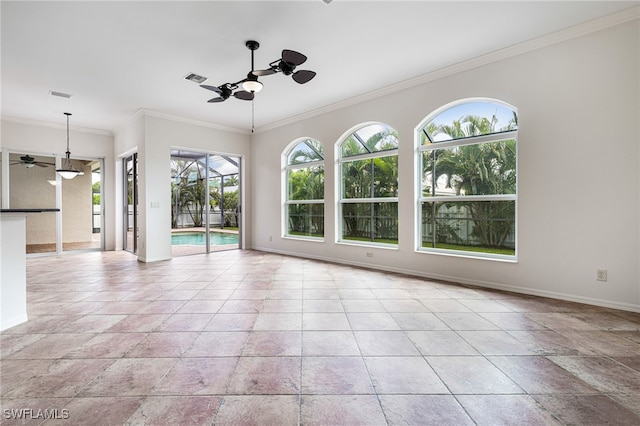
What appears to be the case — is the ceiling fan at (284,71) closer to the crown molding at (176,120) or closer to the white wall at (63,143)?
the crown molding at (176,120)

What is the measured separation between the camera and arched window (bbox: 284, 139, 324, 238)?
6328mm

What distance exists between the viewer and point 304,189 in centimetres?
668

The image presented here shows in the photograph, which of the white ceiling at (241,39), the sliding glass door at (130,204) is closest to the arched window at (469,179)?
the white ceiling at (241,39)

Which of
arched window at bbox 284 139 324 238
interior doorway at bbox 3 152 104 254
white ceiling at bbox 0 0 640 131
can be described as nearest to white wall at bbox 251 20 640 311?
white ceiling at bbox 0 0 640 131

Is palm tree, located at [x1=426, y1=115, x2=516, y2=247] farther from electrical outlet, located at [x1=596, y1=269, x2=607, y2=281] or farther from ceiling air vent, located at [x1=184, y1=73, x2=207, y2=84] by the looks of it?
ceiling air vent, located at [x1=184, y1=73, x2=207, y2=84]

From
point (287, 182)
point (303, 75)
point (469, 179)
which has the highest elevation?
point (303, 75)

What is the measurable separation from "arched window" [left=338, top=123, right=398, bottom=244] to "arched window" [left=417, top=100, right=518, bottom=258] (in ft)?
1.77

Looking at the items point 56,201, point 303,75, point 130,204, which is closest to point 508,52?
point 303,75

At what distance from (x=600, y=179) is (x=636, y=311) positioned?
→ 1418 millimetres

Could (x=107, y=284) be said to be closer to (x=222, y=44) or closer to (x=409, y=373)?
(x=222, y=44)

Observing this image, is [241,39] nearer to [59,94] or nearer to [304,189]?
[304,189]

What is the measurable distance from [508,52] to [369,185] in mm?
2769

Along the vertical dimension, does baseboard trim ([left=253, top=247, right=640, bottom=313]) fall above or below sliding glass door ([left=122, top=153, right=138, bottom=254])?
below

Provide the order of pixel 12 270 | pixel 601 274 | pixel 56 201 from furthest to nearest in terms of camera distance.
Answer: pixel 56 201 → pixel 601 274 → pixel 12 270
